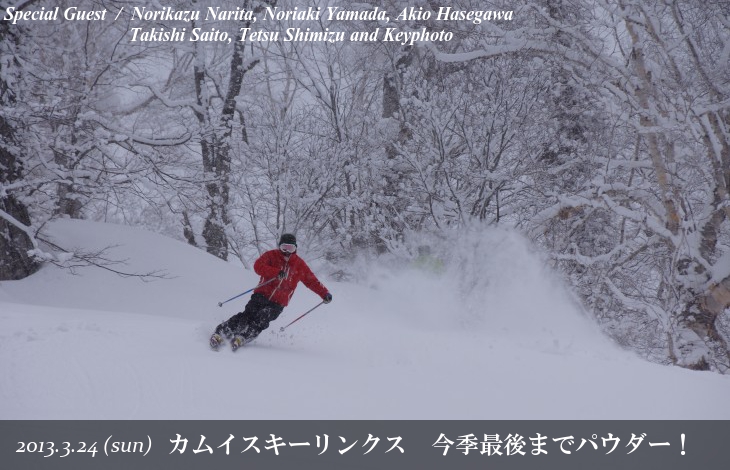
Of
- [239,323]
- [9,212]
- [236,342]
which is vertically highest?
[9,212]

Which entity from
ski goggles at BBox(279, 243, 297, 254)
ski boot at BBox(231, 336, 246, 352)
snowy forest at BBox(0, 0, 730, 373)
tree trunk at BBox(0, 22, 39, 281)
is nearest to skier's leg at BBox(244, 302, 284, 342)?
ski boot at BBox(231, 336, 246, 352)

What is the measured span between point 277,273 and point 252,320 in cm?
66

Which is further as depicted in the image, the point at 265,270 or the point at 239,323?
the point at 265,270

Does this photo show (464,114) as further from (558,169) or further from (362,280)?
(362,280)

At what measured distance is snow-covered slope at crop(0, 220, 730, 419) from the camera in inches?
171

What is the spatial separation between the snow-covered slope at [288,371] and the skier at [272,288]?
285 millimetres

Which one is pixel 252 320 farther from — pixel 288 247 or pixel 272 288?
pixel 288 247

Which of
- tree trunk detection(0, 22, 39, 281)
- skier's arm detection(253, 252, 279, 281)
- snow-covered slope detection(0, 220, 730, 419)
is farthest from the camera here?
tree trunk detection(0, 22, 39, 281)

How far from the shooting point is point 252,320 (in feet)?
23.4

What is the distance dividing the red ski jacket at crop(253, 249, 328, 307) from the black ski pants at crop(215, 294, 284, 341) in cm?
9

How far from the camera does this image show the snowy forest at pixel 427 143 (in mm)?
10000
